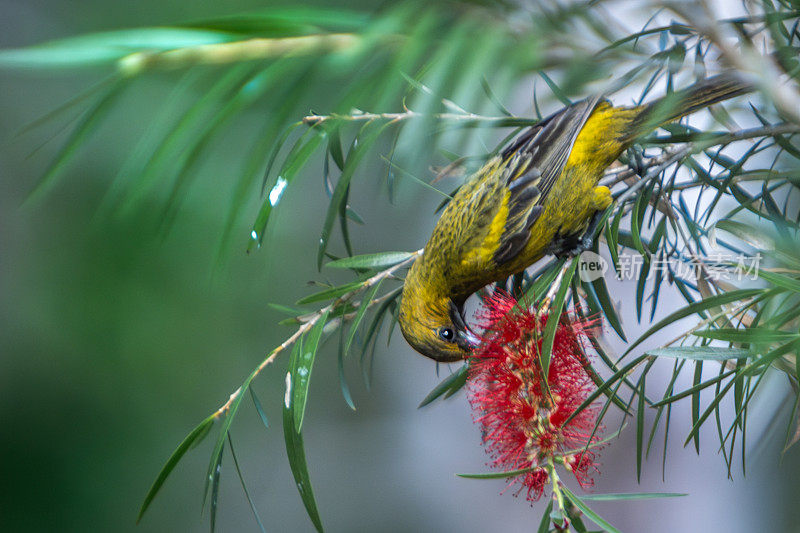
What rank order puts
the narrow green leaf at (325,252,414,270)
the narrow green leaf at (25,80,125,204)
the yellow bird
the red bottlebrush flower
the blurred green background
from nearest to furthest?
the narrow green leaf at (25,80,125,204) → the red bottlebrush flower → the narrow green leaf at (325,252,414,270) → the yellow bird → the blurred green background

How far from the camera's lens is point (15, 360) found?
2117mm

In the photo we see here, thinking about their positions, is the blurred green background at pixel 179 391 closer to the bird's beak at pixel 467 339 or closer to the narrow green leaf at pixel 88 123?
the bird's beak at pixel 467 339

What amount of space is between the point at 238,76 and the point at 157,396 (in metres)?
2.11

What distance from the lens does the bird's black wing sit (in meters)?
0.82

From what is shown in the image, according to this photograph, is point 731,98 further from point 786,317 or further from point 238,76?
point 238,76

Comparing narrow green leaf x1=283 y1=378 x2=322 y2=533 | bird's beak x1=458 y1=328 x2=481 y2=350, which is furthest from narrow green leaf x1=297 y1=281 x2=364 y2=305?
bird's beak x1=458 y1=328 x2=481 y2=350

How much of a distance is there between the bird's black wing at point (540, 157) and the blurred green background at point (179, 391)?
964 mm

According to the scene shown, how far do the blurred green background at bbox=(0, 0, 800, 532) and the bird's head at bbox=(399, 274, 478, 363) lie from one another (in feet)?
3.25

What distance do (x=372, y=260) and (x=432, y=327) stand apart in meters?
0.16

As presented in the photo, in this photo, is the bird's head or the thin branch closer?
the thin branch

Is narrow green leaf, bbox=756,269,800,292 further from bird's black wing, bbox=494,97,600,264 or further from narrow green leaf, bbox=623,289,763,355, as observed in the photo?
bird's black wing, bbox=494,97,600,264

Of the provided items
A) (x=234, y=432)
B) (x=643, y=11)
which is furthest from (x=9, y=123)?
(x=643, y=11)

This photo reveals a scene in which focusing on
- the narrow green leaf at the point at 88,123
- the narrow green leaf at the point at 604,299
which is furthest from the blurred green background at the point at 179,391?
the narrow green leaf at the point at 88,123

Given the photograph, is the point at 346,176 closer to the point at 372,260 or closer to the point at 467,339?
the point at 372,260
